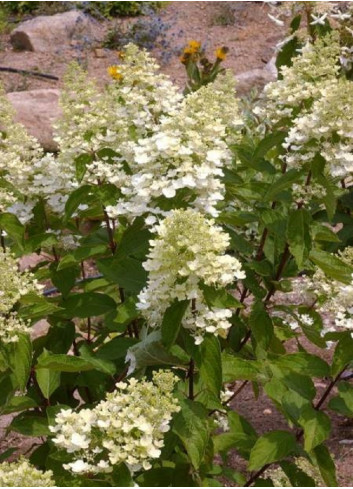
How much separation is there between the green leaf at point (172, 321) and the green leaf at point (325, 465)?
0.79 meters

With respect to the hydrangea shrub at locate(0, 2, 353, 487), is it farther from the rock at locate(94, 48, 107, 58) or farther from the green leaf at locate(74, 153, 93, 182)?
the rock at locate(94, 48, 107, 58)

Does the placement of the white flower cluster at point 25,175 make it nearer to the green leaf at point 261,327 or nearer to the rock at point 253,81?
the green leaf at point 261,327

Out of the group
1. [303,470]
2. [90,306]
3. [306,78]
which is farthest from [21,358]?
[306,78]

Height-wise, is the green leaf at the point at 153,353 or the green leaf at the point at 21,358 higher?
the green leaf at the point at 153,353

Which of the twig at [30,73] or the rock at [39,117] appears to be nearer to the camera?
the rock at [39,117]

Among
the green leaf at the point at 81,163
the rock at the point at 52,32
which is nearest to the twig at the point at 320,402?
the green leaf at the point at 81,163

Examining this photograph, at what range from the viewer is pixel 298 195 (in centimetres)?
247

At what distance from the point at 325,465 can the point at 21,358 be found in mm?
961

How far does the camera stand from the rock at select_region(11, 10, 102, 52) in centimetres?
951

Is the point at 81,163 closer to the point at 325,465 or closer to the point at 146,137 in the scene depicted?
the point at 146,137

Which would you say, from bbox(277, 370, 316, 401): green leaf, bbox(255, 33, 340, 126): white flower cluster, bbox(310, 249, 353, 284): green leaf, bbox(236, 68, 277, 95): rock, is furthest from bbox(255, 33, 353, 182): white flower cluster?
bbox(236, 68, 277, 95): rock

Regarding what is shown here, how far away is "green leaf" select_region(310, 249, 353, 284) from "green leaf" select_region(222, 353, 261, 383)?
17.4 inches

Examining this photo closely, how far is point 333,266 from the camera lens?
2.42 meters

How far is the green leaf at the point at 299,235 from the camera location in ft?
7.76
